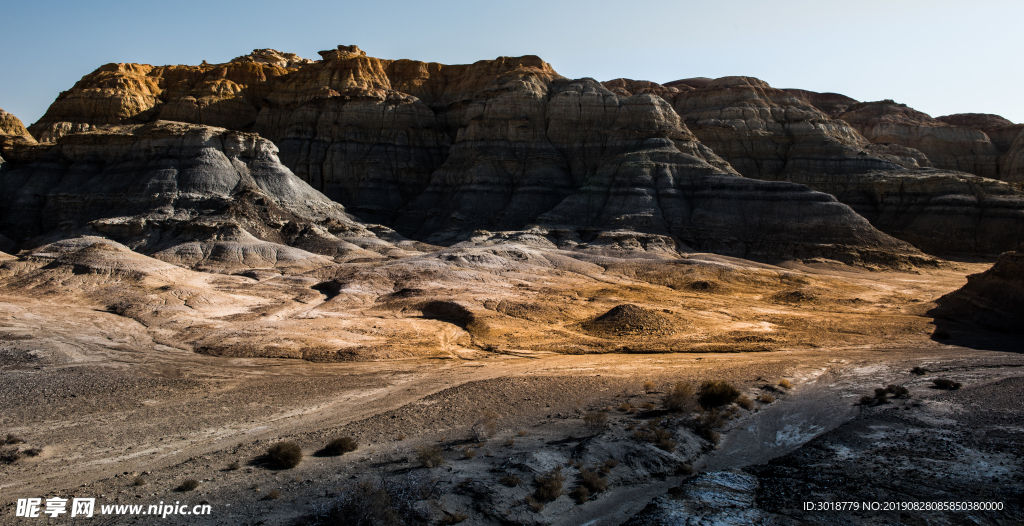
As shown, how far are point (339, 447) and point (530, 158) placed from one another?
63053 mm

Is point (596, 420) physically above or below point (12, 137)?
below

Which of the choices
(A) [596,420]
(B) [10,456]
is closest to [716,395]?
(A) [596,420]

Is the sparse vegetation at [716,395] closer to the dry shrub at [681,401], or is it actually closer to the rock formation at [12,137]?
the dry shrub at [681,401]

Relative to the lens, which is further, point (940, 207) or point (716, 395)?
point (940, 207)

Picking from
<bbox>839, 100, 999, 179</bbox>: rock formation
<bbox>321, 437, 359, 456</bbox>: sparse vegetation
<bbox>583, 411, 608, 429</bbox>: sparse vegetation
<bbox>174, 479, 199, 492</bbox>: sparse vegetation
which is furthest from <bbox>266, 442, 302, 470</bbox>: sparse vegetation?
<bbox>839, 100, 999, 179</bbox>: rock formation

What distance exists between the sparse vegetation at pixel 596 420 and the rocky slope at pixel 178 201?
1373 inches

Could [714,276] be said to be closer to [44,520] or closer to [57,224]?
[44,520]

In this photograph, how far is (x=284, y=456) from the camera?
11062mm

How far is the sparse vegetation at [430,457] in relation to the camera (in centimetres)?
1105

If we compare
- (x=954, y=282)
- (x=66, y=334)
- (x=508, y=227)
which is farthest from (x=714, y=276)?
(x=66, y=334)

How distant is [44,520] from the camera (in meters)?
8.86

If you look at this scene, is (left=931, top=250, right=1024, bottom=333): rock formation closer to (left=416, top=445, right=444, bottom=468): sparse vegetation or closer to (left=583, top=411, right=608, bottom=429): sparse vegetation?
(left=583, top=411, right=608, bottom=429): sparse vegetation

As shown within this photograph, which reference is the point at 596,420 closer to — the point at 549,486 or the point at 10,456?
the point at 549,486

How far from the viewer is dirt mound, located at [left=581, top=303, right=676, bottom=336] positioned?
2611 centimetres
